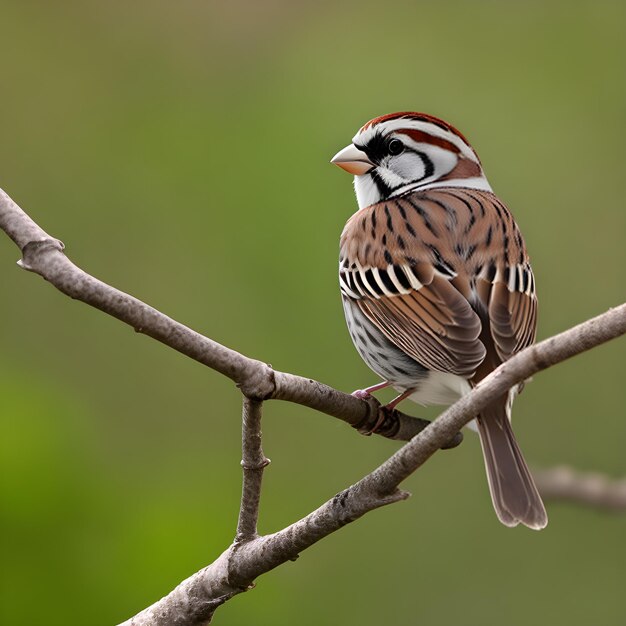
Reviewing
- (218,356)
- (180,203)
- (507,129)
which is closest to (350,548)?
(180,203)

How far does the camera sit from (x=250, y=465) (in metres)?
1.73

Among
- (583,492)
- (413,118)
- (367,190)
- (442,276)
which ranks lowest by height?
(583,492)

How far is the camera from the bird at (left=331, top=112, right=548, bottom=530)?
2119 millimetres

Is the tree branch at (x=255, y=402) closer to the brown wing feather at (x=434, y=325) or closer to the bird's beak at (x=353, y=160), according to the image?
the brown wing feather at (x=434, y=325)

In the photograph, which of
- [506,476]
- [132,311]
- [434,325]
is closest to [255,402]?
[132,311]

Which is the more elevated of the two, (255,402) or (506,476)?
(255,402)

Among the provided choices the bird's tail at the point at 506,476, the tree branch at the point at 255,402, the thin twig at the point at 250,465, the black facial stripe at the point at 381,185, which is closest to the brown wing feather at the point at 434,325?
the bird's tail at the point at 506,476

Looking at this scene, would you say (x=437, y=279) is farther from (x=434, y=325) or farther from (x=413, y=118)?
(x=413, y=118)

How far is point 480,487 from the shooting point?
12.1 feet

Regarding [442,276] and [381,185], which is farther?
[381,185]

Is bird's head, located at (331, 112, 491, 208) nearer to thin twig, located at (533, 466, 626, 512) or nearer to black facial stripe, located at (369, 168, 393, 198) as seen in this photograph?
black facial stripe, located at (369, 168, 393, 198)

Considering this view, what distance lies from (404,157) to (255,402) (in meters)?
1.13

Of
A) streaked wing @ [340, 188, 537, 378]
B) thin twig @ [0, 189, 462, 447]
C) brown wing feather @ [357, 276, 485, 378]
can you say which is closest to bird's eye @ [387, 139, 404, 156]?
Result: streaked wing @ [340, 188, 537, 378]

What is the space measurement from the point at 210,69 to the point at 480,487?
6.71 ft
